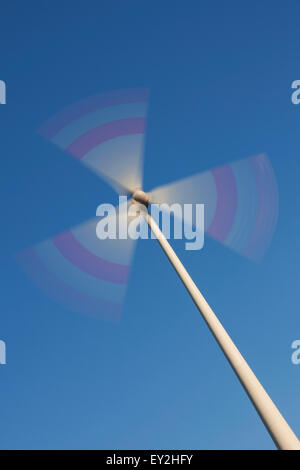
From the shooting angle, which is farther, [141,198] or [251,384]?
[141,198]

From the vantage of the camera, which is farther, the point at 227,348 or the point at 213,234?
the point at 213,234

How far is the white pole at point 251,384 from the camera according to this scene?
18.8ft

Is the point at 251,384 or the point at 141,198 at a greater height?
the point at 141,198

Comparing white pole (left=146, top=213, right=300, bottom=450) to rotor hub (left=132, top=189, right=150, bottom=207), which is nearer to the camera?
white pole (left=146, top=213, right=300, bottom=450)

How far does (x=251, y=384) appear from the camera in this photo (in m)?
6.58

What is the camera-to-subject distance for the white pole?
5734mm

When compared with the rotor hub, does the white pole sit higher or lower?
lower

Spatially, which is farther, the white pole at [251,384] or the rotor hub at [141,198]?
the rotor hub at [141,198]

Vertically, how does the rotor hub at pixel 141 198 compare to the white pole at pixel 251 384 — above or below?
above
